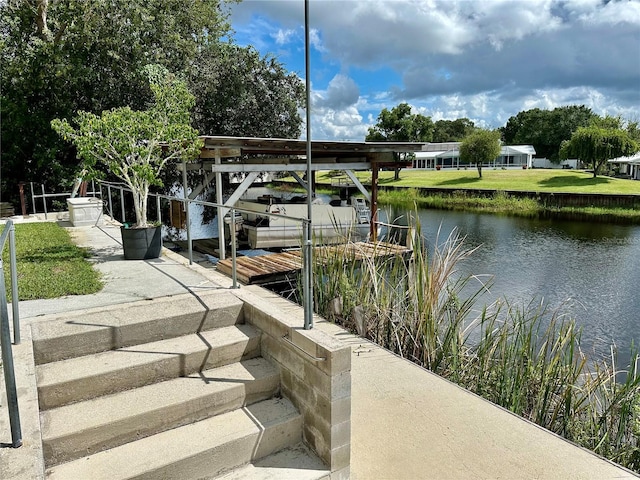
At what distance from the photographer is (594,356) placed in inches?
239

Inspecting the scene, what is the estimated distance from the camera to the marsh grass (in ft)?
11.2

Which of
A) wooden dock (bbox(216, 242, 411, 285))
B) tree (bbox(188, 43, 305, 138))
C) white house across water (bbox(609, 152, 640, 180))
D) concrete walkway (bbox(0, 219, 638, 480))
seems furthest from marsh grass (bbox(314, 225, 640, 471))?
white house across water (bbox(609, 152, 640, 180))

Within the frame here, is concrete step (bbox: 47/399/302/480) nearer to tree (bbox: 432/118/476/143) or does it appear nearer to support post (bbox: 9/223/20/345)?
support post (bbox: 9/223/20/345)

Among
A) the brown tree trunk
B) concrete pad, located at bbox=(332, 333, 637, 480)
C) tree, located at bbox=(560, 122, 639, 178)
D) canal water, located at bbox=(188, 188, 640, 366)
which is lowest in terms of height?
canal water, located at bbox=(188, 188, 640, 366)

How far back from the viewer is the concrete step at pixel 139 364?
2664 millimetres

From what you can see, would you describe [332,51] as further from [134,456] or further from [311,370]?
[134,456]

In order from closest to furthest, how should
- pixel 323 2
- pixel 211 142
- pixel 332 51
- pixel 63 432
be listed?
pixel 63 432
pixel 323 2
pixel 332 51
pixel 211 142

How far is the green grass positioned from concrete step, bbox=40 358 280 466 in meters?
1.61

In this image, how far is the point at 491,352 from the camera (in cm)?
429

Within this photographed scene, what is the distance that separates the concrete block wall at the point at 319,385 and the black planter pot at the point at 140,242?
315 cm

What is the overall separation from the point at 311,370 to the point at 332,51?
416cm

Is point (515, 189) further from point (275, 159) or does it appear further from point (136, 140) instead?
point (136, 140)

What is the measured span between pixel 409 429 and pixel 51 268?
413 cm

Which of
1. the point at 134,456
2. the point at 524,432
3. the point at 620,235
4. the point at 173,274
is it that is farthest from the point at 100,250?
the point at 620,235
